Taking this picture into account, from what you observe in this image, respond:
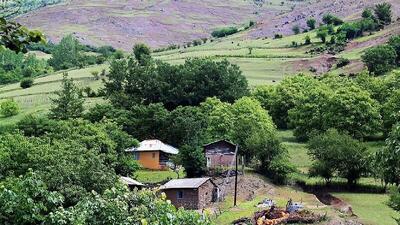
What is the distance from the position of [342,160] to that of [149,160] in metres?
20.7

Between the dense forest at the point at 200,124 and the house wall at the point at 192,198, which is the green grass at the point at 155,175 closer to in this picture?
the dense forest at the point at 200,124

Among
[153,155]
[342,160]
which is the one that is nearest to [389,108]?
[342,160]

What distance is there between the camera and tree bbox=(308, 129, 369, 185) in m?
56.5

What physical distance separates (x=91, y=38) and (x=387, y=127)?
449ft

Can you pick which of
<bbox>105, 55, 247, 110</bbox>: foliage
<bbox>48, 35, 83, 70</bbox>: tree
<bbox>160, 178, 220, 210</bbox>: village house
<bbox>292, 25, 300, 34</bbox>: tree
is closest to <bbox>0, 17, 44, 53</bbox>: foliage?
<bbox>160, 178, 220, 210</bbox>: village house

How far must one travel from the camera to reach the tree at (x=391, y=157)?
16797 mm

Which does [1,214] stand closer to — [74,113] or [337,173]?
[337,173]

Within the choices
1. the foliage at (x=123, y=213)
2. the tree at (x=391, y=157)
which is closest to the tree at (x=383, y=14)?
the tree at (x=391, y=157)

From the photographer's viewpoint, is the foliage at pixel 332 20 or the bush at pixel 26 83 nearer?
the bush at pixel 26 83

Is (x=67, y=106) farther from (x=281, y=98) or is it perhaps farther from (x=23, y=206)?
(x=23, y=206)

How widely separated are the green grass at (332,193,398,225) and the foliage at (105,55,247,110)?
31173 millimetres

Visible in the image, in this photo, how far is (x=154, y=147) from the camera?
67.9 meters

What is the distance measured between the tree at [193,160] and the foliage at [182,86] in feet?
80.2

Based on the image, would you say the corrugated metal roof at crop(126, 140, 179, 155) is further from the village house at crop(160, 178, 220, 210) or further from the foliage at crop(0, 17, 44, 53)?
the foliage at crop(0, 17, 44, 53)
